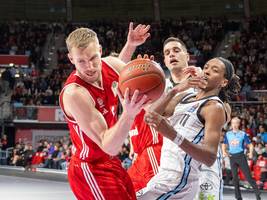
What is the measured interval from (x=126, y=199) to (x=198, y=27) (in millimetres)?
25373

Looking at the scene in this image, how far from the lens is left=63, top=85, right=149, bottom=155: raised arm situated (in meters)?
3.12

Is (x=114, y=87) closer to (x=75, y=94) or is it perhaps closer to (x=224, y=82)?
(x=75, y=94)

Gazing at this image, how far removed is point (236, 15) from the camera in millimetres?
29562

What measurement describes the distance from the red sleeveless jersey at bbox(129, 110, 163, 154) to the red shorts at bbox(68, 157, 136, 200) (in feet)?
4.55

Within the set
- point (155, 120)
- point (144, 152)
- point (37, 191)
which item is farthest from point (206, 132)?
point (37, 191)

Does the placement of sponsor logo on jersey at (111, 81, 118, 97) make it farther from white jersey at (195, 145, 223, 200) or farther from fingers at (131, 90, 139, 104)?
white jersey at (195, 145, 223, 200)

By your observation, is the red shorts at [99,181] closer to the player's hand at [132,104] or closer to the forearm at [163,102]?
the forearm at [163,102]

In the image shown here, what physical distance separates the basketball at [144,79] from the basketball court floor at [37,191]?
7.21 meters

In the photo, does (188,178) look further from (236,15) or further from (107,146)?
(236,15)

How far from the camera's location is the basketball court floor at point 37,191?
10.6 m

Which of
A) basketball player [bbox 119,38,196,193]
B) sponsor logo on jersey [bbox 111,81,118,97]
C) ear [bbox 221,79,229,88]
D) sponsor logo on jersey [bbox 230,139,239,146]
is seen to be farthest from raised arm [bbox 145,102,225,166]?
sponsor logo on jersey [bbox 230,139,239,146]

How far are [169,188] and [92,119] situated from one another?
1.17 metres

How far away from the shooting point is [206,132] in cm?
380

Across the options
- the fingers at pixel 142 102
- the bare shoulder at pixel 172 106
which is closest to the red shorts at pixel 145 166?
the bare shoulder at pixel 172 106
